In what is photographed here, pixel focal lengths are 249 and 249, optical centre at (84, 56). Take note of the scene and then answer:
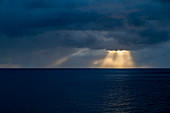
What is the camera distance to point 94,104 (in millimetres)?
71938

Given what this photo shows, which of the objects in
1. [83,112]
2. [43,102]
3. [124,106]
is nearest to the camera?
[83,112]

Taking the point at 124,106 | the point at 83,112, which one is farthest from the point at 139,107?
the point at 83,112

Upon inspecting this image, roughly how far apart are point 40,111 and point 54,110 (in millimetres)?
3603

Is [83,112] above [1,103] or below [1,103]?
below

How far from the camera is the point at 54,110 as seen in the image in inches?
2507

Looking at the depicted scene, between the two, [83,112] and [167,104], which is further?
[167,104]

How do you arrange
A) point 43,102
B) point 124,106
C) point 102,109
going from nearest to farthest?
point 102,109 → point 124,106 → point 43,102

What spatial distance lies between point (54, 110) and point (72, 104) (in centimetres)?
930

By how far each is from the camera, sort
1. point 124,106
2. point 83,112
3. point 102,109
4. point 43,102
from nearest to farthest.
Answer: point 83,112
point 102,109
point 124,106
point 43,102

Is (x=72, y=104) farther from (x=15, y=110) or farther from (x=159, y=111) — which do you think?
(x=159, y=111)

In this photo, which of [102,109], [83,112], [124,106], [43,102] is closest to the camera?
[83,112]

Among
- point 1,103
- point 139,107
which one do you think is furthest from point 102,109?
point 1,103

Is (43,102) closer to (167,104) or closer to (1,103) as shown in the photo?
(1,103)

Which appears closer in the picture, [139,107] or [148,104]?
[139,107]
